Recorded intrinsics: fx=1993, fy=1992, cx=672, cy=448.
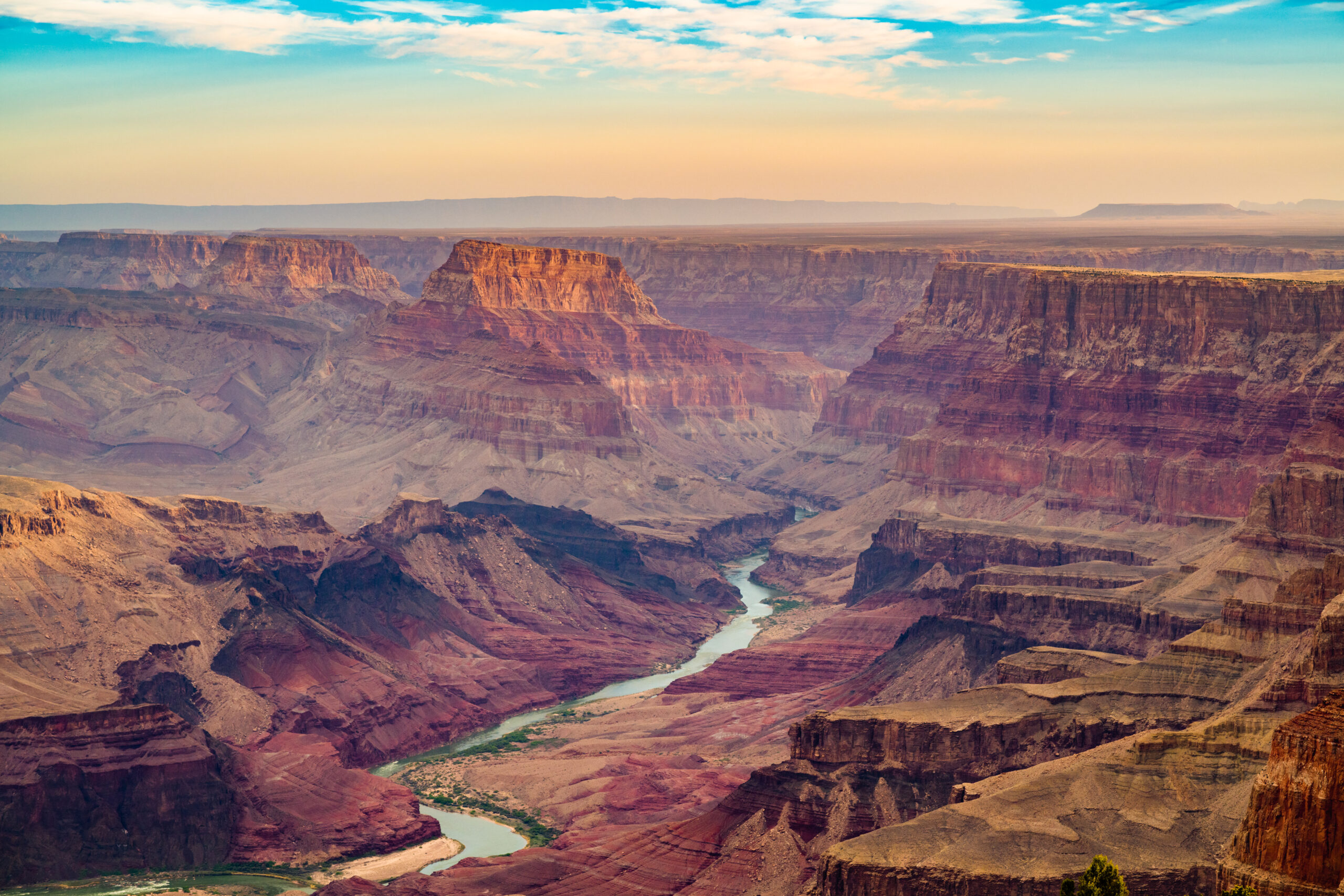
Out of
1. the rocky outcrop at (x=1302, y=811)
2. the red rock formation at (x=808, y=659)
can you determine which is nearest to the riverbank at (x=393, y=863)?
the red rock formation at (x=808, y=659)

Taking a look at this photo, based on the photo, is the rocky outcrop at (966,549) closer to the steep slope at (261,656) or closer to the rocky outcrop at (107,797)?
the steep slope at (261,656)

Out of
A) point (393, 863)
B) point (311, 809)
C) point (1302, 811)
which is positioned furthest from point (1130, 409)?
point (1302, 811)

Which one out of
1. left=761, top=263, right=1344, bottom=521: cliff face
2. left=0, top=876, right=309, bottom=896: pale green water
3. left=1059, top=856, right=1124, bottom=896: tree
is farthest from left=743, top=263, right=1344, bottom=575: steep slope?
left=1059, top=856, right=1124, bottom=896: tree

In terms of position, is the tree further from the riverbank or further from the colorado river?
the colorado river

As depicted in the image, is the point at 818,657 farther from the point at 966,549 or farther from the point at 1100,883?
the point at 1100,883

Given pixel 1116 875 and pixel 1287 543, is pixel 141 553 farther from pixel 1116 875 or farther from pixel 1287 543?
pixel 1116 875

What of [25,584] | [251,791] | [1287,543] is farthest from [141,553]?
[1287,543]
